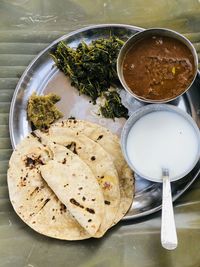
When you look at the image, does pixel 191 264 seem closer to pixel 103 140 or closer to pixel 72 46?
pixel 103 140

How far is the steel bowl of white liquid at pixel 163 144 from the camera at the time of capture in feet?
8.82

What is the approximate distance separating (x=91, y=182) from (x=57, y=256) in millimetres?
Answer: 511

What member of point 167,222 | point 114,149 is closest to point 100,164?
point 114,149

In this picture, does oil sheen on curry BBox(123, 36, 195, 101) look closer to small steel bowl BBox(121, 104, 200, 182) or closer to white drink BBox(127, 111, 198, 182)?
small steel bowl BBox(121, 104, 200, 182)

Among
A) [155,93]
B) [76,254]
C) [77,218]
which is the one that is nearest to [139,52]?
[155,93]

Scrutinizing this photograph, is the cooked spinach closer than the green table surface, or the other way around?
the green table surface

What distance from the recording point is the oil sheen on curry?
2.69 meters

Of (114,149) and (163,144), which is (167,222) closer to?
(163,144)

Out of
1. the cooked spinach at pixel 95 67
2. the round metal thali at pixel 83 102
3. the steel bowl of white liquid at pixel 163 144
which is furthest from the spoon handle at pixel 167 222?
the cooked spinach at pixel 95 67

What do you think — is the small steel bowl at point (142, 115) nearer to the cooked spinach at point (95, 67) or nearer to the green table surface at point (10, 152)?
the cooked spinach at point (95, 67)

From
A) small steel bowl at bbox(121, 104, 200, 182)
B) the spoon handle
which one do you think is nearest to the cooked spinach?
small steel bowl at bbox(121, 104, 200, 182)

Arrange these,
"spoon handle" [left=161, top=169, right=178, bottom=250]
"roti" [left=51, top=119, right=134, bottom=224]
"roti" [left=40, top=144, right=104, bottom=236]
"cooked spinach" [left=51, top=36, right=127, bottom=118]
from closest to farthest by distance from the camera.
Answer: "spoon handle" [left=161, top=169, right=178, bottom=250] → "roti" [left=40, top=144, right=104, bottom=236] → "roti" [left=51, top=119, right=134, bottom=224] → "cooked spinach" [left=51, top=36, right=127, bottom=118]

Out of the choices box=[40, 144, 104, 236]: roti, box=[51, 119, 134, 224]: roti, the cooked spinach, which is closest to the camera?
box=[40, 144, 104, 236]: roti

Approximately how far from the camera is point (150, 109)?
276cm
